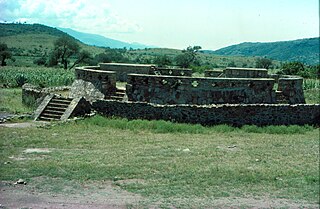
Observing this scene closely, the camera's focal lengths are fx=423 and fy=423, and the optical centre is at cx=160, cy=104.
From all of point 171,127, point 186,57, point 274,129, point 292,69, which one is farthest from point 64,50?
point 274,129

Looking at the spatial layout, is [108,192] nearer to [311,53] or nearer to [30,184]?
[30,184]

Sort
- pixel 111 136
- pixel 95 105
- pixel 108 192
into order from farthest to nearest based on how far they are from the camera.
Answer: pixel 95 105 < pixel 111 136 < pixel 108 192

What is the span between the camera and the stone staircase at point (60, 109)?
50.0 ft

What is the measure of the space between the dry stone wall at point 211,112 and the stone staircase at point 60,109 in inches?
24.2

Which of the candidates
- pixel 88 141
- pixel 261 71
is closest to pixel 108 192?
pixel 88 141

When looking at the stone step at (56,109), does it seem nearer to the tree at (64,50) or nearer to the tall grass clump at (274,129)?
the tall grass clump at (274,129)

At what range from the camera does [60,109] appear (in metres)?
15.9

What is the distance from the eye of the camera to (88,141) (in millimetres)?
11742

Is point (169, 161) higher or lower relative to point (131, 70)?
lower

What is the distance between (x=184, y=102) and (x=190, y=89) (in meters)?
0.54

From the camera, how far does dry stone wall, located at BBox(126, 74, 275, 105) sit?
1574 cm

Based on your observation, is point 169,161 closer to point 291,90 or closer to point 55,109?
point 55,109

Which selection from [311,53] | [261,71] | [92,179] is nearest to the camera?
[92,179]

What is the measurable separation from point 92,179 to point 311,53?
6663 inches
